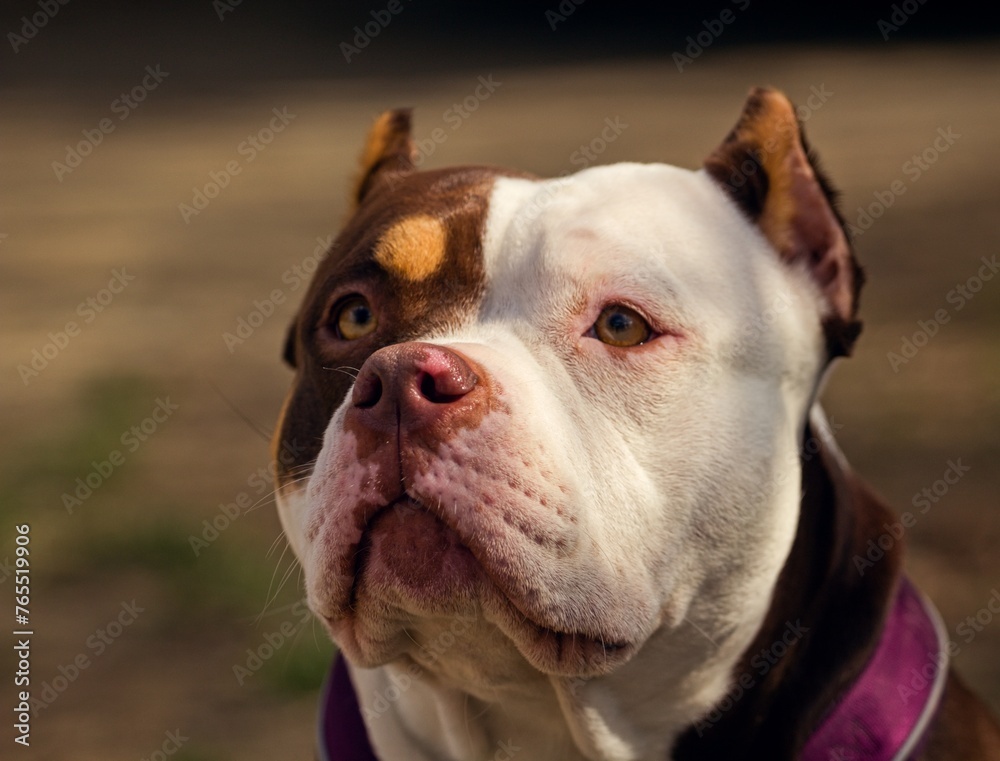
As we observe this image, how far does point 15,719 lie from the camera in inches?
164

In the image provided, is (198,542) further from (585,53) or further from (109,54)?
(109,54)

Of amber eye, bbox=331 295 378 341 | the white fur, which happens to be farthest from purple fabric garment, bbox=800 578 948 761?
amber eye, bbox=331 295 378 341

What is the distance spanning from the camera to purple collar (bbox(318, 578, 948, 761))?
8.30 ft

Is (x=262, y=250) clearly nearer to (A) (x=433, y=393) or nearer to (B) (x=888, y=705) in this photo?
(B) (x=888, y=705)

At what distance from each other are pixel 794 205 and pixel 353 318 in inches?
38.2

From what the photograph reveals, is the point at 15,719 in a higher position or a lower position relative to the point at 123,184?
higher

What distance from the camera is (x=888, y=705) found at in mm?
2566

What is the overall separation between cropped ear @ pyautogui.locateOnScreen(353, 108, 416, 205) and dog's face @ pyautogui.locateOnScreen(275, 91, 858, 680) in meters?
0.26

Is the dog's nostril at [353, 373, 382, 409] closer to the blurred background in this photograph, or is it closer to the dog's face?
the dog's face

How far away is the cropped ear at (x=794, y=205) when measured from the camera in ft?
8.70

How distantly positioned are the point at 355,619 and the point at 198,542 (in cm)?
295

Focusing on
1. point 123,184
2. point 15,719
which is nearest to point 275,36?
point 123,184

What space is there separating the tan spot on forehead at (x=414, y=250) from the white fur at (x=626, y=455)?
10 cm

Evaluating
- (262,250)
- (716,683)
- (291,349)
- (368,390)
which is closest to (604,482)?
(368,390)
